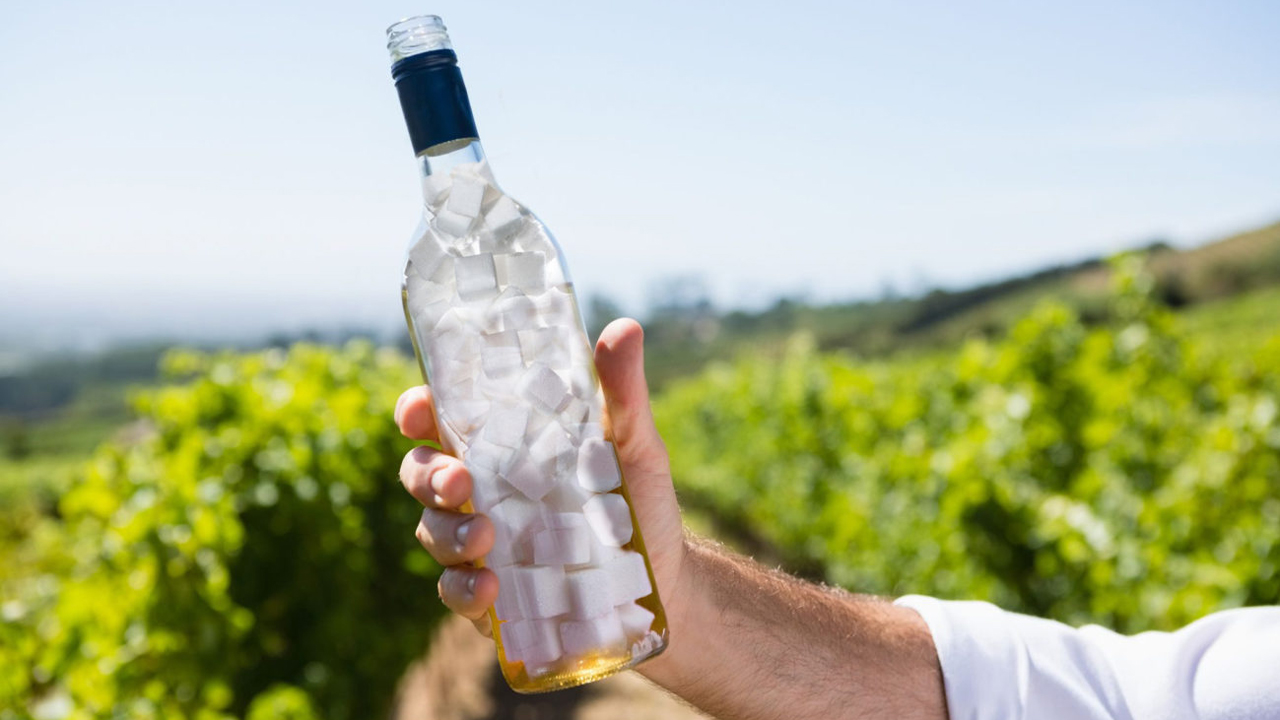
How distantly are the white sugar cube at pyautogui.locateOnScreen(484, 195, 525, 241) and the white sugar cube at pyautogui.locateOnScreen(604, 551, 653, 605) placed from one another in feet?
1.35

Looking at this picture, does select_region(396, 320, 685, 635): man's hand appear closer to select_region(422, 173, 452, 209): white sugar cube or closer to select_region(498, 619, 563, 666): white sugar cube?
select_region(498, 619, 563, 666): white sugar cube

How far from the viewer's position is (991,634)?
1.72m

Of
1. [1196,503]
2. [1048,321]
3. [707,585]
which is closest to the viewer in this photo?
[707,585]

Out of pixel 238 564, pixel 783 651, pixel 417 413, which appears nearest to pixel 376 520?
pixel 238 564

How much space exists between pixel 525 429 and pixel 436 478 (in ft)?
0.39

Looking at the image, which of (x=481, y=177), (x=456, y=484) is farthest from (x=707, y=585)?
(x=481, y=177)

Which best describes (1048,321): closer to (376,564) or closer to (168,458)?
(376,564)

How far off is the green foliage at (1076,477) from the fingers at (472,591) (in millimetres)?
2705

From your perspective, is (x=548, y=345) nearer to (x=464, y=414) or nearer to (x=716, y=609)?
(x=464, y=414)

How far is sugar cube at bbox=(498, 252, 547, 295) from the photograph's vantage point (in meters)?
1.17

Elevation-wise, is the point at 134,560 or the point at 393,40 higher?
the point at 393,40

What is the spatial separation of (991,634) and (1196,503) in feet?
7.18

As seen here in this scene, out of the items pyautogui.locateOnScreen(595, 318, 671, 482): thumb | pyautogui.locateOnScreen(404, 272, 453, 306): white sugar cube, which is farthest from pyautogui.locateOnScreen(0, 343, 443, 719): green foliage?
pyautogui.locateOnScreen(404, 272, 453, 306): white sugar cube

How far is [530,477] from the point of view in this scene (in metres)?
1.16
